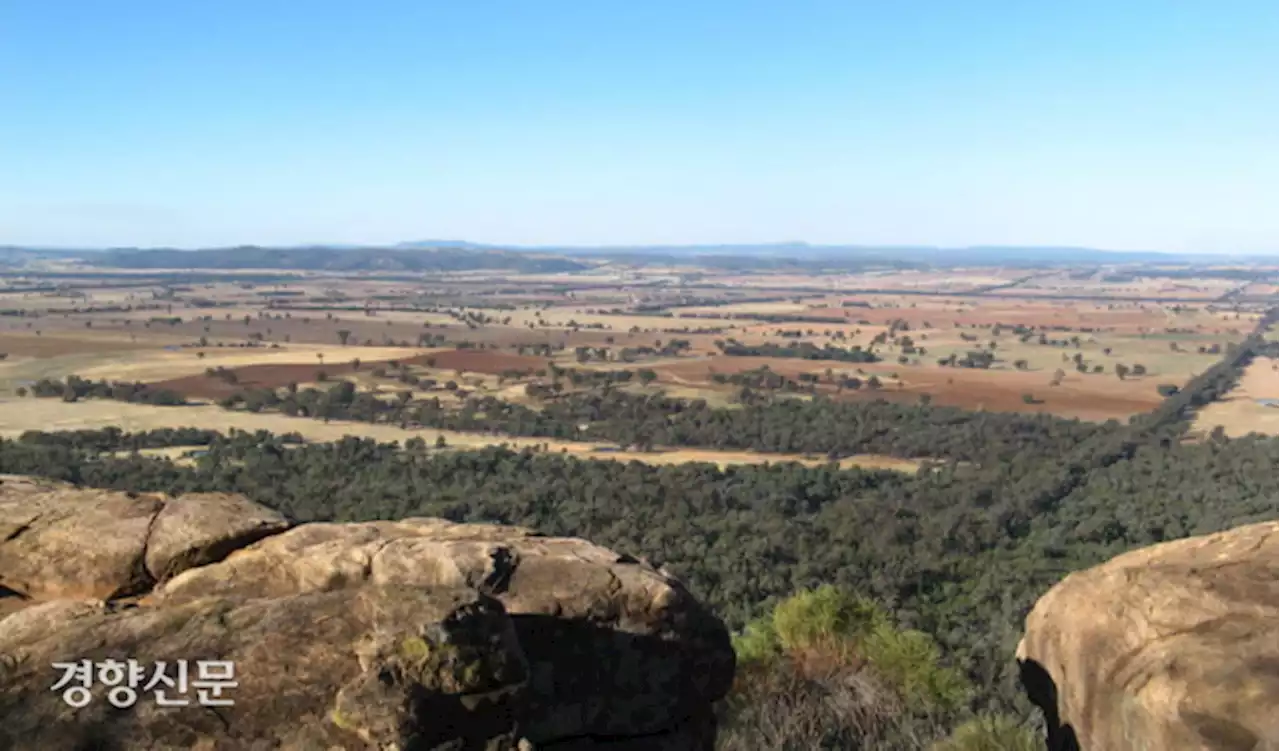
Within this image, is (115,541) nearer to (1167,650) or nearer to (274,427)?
(1167,650)

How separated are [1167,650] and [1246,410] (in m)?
68.9

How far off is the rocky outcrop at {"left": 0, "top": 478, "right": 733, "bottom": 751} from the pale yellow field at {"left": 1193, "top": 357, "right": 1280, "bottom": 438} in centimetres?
5796

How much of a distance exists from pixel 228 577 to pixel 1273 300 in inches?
8708

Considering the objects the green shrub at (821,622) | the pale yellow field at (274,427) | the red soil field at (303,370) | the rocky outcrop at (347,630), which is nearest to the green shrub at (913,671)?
the green shrub at (821,622)

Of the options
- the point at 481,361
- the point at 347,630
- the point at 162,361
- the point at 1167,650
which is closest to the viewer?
the point at 347,630

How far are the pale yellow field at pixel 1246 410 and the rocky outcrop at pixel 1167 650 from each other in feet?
179

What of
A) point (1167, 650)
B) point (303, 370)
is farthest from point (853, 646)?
point (303, 370)

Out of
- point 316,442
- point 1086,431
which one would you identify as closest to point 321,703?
point 316,442

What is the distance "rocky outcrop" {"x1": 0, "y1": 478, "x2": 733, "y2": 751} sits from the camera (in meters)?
7.06

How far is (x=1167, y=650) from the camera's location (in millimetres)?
8180

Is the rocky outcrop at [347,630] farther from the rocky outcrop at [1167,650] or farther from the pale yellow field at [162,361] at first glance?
the pale yellow field at [162,361]

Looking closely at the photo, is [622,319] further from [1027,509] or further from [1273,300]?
[1273,300]

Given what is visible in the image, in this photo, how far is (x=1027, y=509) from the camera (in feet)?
127

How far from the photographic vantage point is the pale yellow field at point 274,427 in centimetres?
5216
